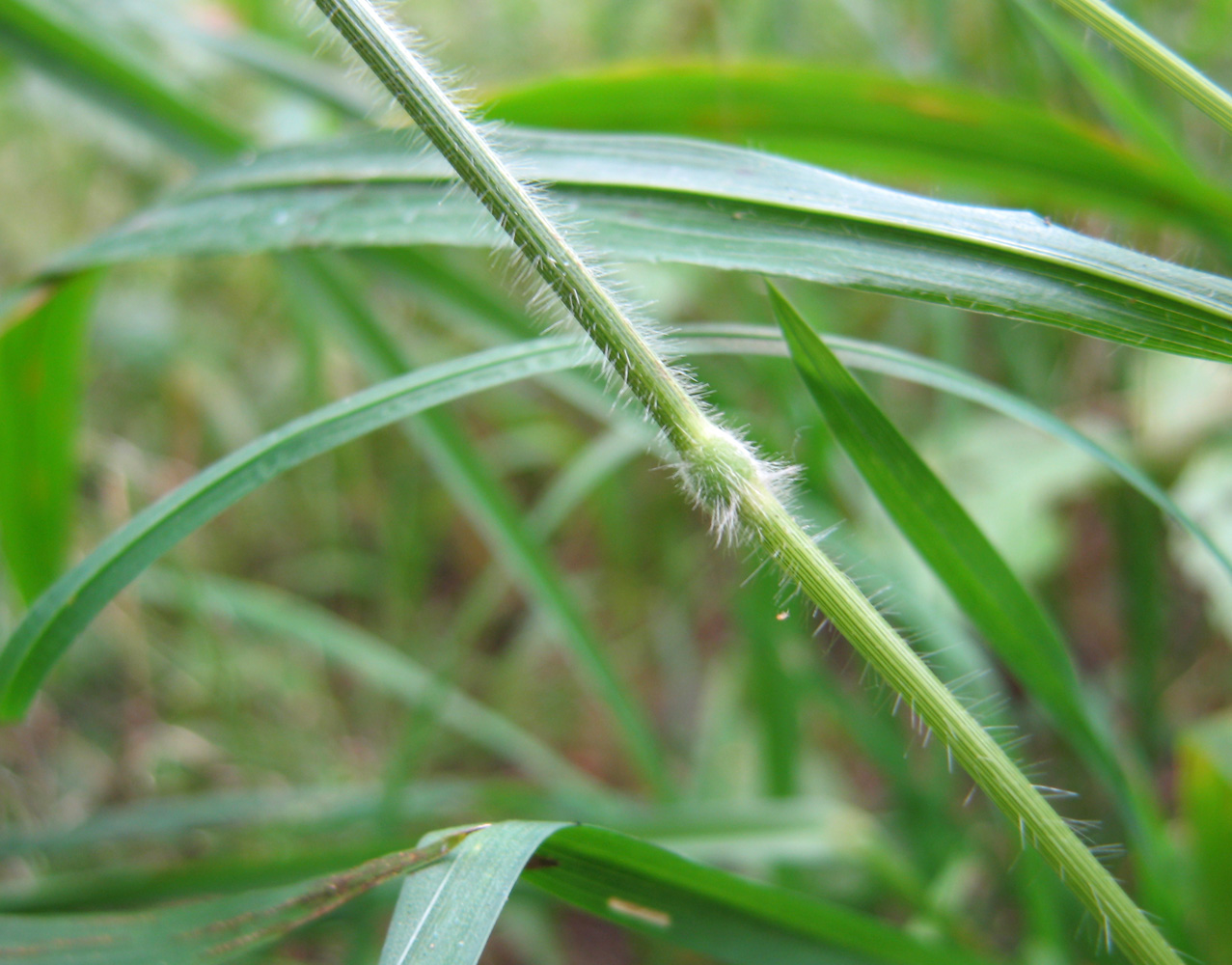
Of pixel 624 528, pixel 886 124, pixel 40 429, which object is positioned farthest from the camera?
pixel 624 528

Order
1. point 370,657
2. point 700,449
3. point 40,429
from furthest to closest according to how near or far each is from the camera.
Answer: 1. point 370,657
2. point 40,429
3. point 700,449

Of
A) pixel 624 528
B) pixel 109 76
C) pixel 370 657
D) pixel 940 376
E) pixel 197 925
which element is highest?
pixel 109 76

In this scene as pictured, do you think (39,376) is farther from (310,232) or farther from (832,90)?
(832,90)

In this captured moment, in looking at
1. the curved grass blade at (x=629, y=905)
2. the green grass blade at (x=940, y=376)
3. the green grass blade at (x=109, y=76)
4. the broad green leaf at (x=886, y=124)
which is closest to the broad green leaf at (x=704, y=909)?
the curved grass blade at (x=629, y=905)

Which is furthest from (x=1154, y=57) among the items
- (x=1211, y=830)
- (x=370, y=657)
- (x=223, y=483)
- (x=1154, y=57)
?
(x=370, y=657)

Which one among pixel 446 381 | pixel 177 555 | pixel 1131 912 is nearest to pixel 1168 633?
pixel 1131 912

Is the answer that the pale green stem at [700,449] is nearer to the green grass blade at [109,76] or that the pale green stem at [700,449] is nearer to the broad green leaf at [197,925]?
the broad green leaf at [197,925]

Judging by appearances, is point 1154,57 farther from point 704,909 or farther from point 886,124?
point 704,909
